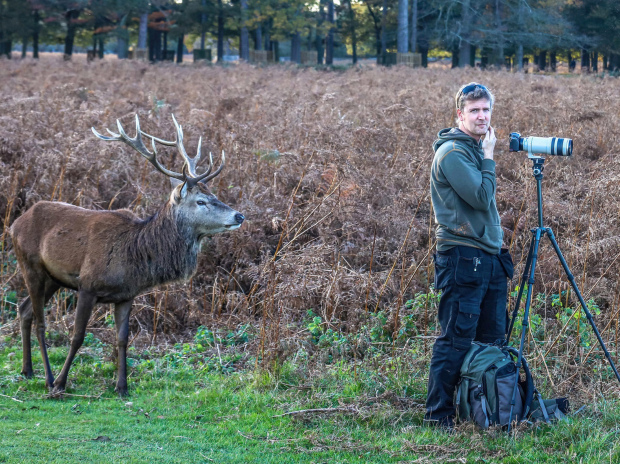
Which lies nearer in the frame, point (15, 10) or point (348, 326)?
point (348, 326)

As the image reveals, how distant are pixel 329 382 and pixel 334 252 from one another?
2375mm

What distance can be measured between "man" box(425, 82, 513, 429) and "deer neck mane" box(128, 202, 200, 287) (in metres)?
2.68

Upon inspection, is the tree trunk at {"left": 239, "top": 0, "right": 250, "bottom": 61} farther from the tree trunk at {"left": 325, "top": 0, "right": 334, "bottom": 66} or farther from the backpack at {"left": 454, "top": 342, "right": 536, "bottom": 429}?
the backpack at {"left": 454, "top": 342, "right": 536, "bottom": 429}

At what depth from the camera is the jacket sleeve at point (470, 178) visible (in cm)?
488

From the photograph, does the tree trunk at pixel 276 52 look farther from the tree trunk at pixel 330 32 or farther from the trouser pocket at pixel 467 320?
the trouser pocket at pixel 467 320

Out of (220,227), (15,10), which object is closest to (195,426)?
(220,227)

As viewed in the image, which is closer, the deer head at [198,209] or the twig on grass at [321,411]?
the twig on grass at [321,411]

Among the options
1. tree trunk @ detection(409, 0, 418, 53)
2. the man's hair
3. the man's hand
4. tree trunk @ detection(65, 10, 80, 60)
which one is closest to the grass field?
the man's hand

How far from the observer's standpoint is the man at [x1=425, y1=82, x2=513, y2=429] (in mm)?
4930

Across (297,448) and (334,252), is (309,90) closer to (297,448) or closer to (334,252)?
(334,252)

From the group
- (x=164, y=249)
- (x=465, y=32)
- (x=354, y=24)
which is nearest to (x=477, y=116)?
(x=164, y=249)

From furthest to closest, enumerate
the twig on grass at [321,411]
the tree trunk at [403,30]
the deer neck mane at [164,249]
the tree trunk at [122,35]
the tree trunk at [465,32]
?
the tree trunk at [122,35]
the tree trunk at [465,32]
the tree trunk at [403,30]
the deer neck mane at [164,249]
the twig on grass at [321,411]

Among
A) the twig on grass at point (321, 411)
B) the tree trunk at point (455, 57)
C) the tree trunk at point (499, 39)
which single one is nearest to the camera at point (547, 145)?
the twig on grass at point (321, 411)

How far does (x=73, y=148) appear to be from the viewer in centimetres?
1083
